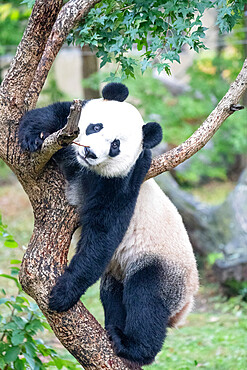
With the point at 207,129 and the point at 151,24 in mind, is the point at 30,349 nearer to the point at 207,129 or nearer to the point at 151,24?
the point at 207,129

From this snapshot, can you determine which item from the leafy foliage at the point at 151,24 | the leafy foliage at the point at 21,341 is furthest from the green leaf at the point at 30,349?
the leafy foliage at the point at 151,24

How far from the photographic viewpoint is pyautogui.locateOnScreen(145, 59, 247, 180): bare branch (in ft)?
11.1

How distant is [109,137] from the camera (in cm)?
318

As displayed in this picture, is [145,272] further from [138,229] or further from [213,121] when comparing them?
[213,121]

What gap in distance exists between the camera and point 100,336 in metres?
3.31

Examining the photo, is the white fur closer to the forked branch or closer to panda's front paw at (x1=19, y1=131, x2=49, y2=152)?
the forked branch

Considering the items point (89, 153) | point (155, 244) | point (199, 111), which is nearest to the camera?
point (89, 153)

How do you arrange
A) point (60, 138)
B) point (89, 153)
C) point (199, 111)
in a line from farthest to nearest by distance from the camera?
1. point (199, 111)
2. point (89, 153)
3. point (60, 138)

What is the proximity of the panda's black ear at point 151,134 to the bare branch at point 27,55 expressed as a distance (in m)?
0.89

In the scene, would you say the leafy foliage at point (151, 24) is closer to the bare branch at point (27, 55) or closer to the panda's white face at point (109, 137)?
the bare branch at point (27, 55)

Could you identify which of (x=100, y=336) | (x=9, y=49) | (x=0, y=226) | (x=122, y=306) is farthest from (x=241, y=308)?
(x=9, y=49)

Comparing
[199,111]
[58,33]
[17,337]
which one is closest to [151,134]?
[58,33]

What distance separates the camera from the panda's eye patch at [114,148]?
10.6 ft

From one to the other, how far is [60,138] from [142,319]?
1633mm
